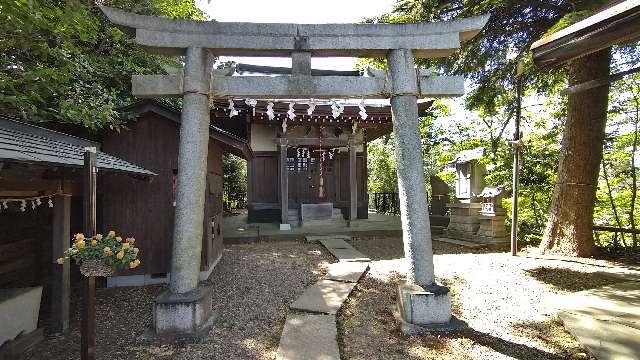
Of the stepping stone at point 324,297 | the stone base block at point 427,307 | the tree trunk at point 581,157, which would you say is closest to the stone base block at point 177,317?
the stepping stone at point 324,297

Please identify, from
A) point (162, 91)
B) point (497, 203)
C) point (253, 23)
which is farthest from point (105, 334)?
point (497, 203)

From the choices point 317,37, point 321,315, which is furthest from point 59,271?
point 317,37

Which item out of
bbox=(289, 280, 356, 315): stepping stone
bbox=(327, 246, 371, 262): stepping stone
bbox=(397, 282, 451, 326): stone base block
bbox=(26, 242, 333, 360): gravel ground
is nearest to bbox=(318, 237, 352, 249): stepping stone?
bbox=(327, 246, 371, 262): stepping stone

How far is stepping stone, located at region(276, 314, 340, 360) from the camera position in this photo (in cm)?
379

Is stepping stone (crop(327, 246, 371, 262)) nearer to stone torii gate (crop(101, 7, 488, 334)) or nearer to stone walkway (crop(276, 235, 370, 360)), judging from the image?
stone walkway (crop(276, 235, 370, 360))

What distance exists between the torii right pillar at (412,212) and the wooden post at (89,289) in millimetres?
3720

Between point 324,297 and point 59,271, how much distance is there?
13.0 feet

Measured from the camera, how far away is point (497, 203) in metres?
10.3

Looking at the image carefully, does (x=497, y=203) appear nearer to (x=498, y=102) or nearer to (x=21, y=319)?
(x=498, y=102)

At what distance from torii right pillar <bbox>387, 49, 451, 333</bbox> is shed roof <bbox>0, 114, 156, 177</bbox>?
4.14 metres

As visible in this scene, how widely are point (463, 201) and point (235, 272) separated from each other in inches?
335

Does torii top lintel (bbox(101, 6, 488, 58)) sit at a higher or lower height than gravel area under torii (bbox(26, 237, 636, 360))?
higher

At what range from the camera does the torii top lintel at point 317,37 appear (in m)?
4.69

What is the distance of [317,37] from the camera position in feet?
15.9
